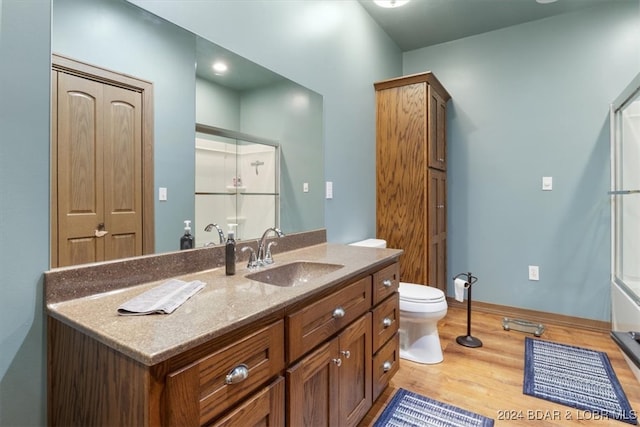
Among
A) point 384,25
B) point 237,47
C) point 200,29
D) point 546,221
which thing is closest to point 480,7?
point 384,25

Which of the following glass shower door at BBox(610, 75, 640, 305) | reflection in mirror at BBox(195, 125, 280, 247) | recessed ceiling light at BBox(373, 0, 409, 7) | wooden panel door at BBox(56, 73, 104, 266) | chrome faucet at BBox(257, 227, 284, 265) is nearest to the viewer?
wooden panel door at BBox(56, 73, 104, 266)

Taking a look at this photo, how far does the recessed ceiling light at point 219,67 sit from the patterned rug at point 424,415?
1.79 metres

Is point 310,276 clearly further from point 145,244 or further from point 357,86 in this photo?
point 357,86

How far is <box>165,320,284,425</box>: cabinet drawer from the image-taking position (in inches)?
27.5

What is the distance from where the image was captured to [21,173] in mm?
891

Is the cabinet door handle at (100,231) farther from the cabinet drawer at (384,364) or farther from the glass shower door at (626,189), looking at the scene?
the glass shower door at (626,189)

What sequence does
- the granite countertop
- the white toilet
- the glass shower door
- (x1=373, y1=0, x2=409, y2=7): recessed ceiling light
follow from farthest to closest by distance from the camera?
(x1=373, y1=0, x2=409, y2=7): recessed ceiling light → the glass shower door → the white toilet → the granite countertop

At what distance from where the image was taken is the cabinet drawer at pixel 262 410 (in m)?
0.81

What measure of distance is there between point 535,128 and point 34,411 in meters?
3.55

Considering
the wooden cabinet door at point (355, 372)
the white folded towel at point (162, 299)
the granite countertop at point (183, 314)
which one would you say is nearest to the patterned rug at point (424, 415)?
the wooden cabinet door at point (355, 372)

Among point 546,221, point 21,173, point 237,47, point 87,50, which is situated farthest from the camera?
point 546,221

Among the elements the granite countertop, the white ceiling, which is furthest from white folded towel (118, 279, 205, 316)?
the white ceiling

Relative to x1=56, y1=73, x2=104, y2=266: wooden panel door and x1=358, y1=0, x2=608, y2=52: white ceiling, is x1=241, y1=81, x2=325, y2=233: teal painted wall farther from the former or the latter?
x1=358, y1=0, x2=608, y2=52: white ceiling

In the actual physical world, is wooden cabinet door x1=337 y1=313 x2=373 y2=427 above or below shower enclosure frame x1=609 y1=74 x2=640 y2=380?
below
